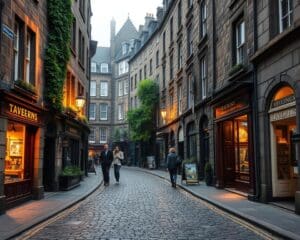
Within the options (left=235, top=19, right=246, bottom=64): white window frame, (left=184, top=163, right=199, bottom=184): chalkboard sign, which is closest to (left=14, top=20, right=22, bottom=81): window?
(left=235, top=19, right=246, bottom=64): white window frame

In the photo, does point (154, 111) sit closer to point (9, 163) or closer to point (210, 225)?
point (9, 163)

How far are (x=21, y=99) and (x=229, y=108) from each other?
813 cm

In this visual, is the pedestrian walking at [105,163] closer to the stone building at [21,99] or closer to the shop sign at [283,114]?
the stone building at [21,99]

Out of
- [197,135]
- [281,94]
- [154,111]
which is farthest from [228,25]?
[154,111]

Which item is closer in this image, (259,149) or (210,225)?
(210,225)

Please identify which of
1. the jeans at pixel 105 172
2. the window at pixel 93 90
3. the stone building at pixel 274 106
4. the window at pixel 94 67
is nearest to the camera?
the stone building at pixel 274 106

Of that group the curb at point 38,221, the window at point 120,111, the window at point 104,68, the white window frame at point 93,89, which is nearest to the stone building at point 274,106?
the curb at point 38,221

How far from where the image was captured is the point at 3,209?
10.6m

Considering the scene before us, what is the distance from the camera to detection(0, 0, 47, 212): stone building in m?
10.8

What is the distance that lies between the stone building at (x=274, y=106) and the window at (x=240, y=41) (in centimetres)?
233

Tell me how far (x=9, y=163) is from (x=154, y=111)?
29.6 meters

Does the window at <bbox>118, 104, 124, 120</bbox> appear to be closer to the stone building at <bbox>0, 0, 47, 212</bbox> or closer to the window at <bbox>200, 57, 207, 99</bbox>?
the window at <bbox>200, 57, 207, 99</bbox>

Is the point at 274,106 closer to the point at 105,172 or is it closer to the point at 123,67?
the point at 105,172

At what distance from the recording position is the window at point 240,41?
16.0 m
